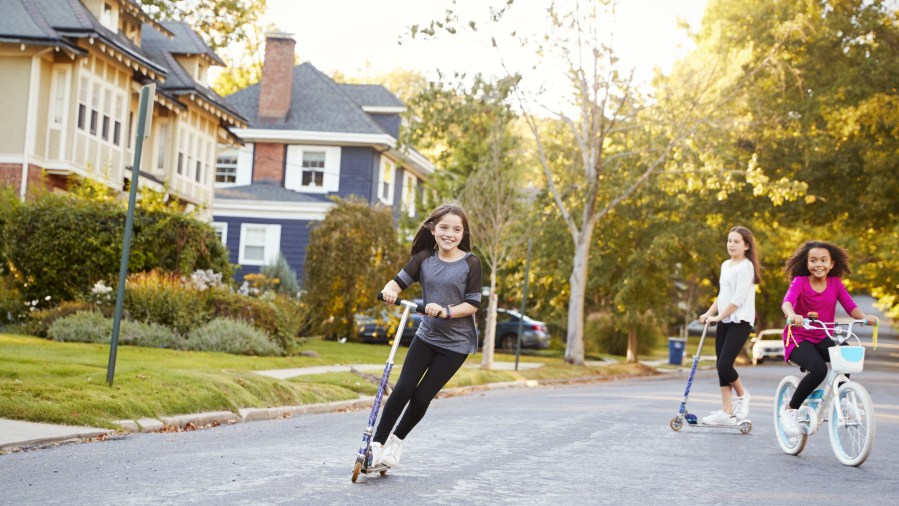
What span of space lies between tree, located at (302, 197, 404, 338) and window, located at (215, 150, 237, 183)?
13056 millimetres

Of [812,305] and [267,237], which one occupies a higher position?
[267,237]

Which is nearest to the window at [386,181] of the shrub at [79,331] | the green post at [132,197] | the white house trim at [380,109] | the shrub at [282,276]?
the white house trim at [380,109]

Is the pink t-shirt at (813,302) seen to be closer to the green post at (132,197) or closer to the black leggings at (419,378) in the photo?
the black leggings at (419,378)

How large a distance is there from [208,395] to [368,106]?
3746cm

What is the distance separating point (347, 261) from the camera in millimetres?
35688

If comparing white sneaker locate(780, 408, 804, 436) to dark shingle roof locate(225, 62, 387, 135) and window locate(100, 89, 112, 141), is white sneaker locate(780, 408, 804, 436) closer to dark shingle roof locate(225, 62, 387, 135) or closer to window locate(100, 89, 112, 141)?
window locate(100, 89, 112, 141)

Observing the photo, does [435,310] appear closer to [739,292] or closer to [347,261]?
[739,292]

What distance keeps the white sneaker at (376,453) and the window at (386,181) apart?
40.5 m

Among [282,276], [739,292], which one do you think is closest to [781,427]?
[739,292]

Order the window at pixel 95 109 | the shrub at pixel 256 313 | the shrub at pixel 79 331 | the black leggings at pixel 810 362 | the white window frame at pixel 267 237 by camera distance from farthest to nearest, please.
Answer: the white window frame at pixel 267 237, the window at pixel 95 109, the shrub at pixel 256 313, the shrub at pixel 79 331, the black leggings at pixel 810 362

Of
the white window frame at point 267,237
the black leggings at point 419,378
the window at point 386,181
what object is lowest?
the black leggings at point 419,378

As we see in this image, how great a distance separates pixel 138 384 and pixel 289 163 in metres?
34.6

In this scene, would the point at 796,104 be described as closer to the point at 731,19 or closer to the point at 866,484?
the point at 731,19

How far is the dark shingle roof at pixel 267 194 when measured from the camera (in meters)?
46.8
